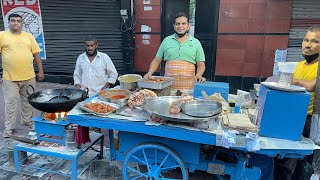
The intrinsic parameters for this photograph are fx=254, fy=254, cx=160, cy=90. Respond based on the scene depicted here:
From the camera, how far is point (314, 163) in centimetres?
248

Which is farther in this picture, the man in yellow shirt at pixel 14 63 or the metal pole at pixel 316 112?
the man in yellow shirt at pixel 14 63

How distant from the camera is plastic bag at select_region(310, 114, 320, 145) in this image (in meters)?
2.35

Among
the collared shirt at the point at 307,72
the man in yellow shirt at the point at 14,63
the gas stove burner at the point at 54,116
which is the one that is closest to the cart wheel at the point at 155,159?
the gas stove burner at the point at 54,116

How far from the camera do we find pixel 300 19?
5949 millimetres

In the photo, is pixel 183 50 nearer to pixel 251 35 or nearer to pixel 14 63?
pixel 14 63

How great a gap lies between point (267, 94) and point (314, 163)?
2.97ft

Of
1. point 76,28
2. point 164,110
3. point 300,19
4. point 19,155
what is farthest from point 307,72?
point 76,28

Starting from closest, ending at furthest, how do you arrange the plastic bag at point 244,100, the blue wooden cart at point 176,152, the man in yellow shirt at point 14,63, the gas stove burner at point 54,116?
the blue wooden cart at point 176,152, the plastic bag at point 244,100, the gas stove burner at point 54,116, the man in yellow shirt at point 14,63

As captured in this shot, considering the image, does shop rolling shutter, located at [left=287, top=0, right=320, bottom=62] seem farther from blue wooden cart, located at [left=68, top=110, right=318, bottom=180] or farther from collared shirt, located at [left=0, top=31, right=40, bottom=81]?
collared shirt, located at [left=0, top=31, right=40, bottom=81]

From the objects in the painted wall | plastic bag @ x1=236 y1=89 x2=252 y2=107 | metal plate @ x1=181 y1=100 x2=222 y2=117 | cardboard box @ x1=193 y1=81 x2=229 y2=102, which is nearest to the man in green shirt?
cardboard box @ x1=193 y1=81 x2=229 y2=102

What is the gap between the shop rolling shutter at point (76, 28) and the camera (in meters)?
7.14

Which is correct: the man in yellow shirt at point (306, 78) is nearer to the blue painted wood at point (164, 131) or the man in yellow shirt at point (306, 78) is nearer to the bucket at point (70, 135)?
the blue painted wood at point (164, 131)

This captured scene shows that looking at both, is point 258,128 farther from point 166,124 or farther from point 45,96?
point 45,96

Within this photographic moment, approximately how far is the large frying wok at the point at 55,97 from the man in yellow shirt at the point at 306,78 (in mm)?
2531
